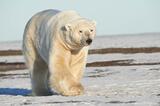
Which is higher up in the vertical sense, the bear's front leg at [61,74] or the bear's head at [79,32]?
the bear's head at [79,32]

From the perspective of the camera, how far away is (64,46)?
7.80 meters

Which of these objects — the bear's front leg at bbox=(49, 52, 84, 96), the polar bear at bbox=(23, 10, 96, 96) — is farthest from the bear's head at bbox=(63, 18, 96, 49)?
the bear's front leg at bbox=(49, 52, 84, 96)

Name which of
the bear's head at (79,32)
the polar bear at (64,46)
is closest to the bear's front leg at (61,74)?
the polar bear at (64,46)

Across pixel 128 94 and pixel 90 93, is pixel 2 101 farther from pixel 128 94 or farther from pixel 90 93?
pixel 128 94

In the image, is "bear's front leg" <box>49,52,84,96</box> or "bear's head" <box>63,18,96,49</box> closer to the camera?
"bear's head" <box>63,18,96,49</box>

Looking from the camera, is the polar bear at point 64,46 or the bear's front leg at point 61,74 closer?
the polar bear at point 64,46

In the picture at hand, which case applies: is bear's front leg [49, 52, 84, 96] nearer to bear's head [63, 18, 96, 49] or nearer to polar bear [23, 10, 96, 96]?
polar bear [23, 10, 96, 96]

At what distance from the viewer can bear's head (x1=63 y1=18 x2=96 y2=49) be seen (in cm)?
739

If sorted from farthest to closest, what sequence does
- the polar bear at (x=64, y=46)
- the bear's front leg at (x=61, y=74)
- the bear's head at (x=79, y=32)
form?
1. the bear's front leg at (x=61, y=74)
2. the polar bear at (x=64, y=46)
3. the bear's head at (x=79, y=32)

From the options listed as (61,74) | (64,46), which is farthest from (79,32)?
(61,74)

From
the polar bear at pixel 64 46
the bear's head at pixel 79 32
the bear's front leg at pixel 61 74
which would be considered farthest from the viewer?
the bear's front leg at pixel 61 74

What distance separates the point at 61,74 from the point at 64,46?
45cm

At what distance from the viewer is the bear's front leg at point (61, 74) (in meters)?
7.81

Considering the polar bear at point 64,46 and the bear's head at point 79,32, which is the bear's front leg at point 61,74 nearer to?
the polar bear at point 64,46
